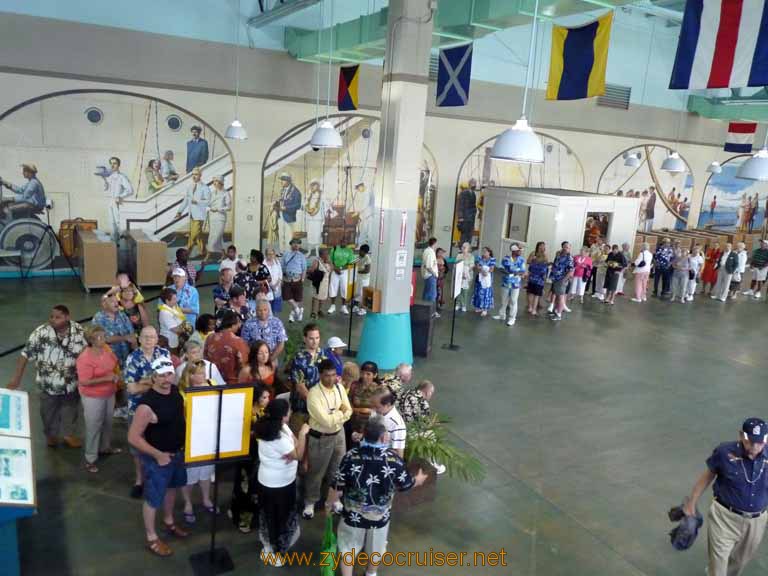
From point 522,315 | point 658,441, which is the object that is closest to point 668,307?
point 522,315

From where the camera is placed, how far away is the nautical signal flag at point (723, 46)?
618 centimetres

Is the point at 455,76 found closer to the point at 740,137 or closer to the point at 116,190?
the point at 116,190

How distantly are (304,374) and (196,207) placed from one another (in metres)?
9.89

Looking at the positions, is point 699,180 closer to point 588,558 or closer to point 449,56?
point 449,56

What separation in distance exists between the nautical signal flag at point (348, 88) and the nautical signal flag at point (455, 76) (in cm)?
288

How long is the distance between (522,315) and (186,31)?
9.52 metres

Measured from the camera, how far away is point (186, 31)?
1338 centimetres

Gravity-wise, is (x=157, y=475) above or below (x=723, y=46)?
below

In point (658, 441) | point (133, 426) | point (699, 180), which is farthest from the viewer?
point (699, 180)

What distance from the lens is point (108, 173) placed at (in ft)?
43.5

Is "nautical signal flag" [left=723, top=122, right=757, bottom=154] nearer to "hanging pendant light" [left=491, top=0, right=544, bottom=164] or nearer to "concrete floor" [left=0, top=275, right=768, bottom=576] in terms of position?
"concrete floor" [left=0, top=275, right=768, bottom=576]

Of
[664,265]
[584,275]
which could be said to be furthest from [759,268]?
[584,275]

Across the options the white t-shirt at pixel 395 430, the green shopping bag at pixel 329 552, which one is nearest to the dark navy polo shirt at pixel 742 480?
the white t-shirt at pixel 395 430

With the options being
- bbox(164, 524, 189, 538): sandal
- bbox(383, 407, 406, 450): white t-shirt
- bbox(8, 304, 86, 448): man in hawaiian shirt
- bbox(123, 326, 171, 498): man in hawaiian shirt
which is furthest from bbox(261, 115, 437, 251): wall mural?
bbox(164, 524, 189, 538): sandal
